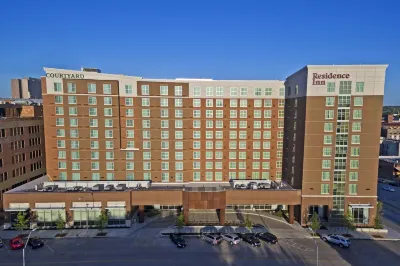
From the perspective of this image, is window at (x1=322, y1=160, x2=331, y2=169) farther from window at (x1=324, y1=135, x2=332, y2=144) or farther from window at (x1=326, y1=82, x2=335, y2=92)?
window at (x1=326, y1=82, x2=335, y2=92)

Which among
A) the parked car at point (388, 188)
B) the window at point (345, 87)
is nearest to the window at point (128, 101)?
the window at point (345, 87)

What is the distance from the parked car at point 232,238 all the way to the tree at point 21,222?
3472cm

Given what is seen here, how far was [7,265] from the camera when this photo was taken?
37812 millimetres

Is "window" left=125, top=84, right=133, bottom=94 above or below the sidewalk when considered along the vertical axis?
above

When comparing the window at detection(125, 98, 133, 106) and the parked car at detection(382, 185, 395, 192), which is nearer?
the window at detection(125, 98, 133, 106)

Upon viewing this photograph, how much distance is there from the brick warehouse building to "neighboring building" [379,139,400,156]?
82005 mm

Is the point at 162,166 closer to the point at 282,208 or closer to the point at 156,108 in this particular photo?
the point at 156,108

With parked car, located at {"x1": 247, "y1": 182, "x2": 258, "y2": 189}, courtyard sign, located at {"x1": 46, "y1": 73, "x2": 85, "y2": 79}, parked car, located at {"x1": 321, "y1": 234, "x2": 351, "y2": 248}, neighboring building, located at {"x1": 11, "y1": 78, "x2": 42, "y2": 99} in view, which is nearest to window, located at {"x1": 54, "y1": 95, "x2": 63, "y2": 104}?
courtyard sign, located at {"x1": 46, "y1": 73, "x2": 85, "y2": 79}

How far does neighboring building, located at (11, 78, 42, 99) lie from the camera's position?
119 meters

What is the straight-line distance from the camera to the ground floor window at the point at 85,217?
5169 cm

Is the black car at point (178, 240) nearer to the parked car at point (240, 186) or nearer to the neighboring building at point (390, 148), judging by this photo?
the parked car at point (240, 186)

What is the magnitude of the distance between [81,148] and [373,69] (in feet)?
192

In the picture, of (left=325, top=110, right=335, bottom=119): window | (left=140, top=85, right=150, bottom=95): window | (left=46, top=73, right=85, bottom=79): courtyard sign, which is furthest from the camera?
(left=140, top=85, right=150, bottom=95): window

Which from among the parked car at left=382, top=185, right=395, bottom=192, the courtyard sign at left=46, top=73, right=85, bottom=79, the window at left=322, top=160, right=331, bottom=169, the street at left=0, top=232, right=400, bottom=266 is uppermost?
the courtyard sign at left=46, top=73, right=85, bottom=79
